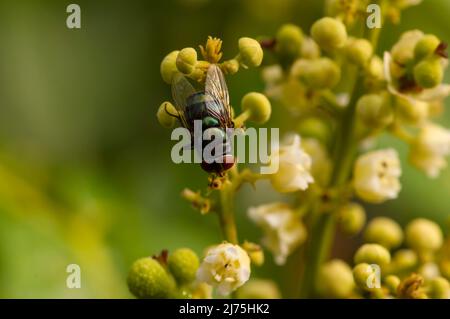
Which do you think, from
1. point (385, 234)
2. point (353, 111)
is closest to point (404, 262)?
point (385, 234)

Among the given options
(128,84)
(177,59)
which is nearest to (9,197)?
(128,84)

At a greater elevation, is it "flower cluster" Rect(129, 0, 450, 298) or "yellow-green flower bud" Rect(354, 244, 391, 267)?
"flower cluster" Rect(129, 0, 450, 298)

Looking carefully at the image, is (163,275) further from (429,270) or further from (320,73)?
(429,270)

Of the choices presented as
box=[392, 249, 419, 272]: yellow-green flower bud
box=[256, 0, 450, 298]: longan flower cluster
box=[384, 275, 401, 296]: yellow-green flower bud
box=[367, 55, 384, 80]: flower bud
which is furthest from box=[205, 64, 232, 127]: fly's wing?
box=[392, 249, 419, 272]: yellow-green flower bud

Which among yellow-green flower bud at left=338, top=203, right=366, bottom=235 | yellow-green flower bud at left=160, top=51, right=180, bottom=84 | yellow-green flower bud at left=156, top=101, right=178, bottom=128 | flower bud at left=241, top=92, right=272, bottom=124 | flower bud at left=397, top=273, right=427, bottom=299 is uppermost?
yellow-green flower bud at left=160, top=51, right=180, bottom=84

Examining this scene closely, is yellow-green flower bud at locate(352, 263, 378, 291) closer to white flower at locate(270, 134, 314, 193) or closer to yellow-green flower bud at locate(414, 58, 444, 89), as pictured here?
white flower at locate(270, 134, 314, 193)

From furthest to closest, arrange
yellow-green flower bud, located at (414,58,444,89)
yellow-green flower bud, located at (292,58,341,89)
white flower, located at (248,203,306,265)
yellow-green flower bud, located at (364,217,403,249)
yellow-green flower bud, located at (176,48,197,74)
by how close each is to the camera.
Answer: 1. yellow-green flower bud, located at (364,217,403,249)
2. white flower, located at (248,203,306,265)
3. yellow-green flower bud, located at (292,58,341,89)
4. yellow-green flower bud, located at (414,58,444,89)
5. yellow-green flower bud, located at (176,48,197,74)
